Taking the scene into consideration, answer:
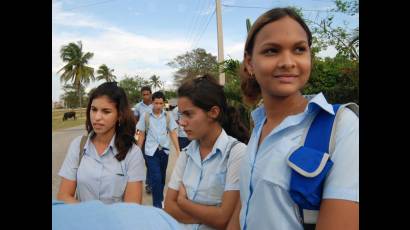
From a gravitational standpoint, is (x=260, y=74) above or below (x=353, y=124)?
above

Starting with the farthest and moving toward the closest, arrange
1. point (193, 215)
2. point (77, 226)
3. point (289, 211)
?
point (193, 215), point (289, 211), point (77, 226)

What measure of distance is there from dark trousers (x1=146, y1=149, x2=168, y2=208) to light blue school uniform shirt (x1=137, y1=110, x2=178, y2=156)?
8 cm

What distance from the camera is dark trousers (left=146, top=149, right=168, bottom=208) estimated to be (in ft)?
15.5

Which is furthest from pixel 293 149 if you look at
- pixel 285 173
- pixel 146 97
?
pixel 146 97

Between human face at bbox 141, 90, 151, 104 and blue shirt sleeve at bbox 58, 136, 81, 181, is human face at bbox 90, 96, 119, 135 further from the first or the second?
human face at bbox 141, 90, 151, 104

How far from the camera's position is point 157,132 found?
17.4 ft

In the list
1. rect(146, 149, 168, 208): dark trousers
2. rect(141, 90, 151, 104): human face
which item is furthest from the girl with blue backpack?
rect(141, 90, 151, 104): human face

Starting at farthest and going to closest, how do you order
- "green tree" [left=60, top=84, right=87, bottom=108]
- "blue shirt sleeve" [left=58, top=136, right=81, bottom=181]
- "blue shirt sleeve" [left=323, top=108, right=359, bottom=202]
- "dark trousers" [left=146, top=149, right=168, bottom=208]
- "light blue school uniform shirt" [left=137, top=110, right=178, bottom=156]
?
1. "green tree" [left=60, top=84, right=87, bottom=108]
2. "light blue school uniform shirt" [left=137, top=110, right=178, bottom=156]
3. "dark trousers" [left=146, top=149, right=168, bottom=208]
4. "blue shirt sleeve" [left=58, top=136, right=81, bottom=181]
5. "blue shirt sleeve" [left=323, top=108, right=359, bottom=202]

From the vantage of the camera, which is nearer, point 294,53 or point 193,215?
point 294,53
